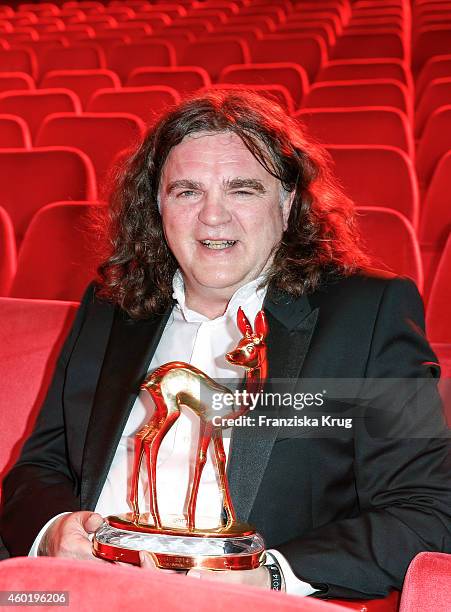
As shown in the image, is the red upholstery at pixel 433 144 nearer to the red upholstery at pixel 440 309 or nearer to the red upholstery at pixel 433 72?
the red upholstery at pixel 433 72

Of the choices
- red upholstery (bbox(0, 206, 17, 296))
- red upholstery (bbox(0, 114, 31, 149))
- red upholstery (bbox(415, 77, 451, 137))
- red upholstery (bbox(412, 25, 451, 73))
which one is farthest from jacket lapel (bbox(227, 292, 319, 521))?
red upholstery (bbox(412, 25, 451, 73))

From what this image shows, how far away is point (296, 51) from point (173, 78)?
768 mm

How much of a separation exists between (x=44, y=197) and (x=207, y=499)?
54.3 inches

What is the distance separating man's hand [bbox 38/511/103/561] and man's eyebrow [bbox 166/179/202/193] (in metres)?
0.40

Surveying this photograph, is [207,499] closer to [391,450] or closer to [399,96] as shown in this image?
[391,450]

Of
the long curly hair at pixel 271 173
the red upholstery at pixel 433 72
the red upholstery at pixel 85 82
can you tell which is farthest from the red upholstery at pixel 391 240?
the red upholstery at pixel 85 82

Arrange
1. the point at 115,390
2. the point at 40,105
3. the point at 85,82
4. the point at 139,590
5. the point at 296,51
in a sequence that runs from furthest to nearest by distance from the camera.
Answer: the point at 296,51, the point at 85,82, the point at 40,105, the point at 115,390, the point at 139,590

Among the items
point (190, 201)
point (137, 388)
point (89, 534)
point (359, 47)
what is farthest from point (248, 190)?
point (359, 47)

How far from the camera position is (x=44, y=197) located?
2.27 metres

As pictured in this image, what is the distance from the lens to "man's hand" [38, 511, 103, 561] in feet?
3.14

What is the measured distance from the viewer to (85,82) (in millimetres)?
3770

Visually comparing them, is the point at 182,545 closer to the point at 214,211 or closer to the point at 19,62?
the point at 214,211

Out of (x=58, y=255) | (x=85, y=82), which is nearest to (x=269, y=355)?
(x=58, y=255)

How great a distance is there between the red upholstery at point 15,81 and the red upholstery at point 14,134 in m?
0.99
